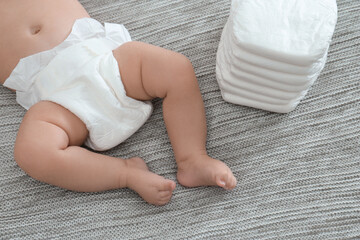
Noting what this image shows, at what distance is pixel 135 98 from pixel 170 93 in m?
0.09

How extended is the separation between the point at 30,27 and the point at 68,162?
367 millimetres

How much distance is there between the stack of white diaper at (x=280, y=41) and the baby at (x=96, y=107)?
0.45 ft

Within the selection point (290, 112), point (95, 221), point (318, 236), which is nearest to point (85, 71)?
point (95, 221)

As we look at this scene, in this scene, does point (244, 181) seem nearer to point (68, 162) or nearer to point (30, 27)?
point (68, 162)

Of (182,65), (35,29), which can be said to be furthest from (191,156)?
(35,29)

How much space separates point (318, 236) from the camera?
0.80 metres

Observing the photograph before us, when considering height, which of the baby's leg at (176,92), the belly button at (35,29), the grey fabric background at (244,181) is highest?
the belly button at (35,29)

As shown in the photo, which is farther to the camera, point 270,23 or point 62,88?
point 62,88

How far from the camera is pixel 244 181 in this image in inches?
34.4

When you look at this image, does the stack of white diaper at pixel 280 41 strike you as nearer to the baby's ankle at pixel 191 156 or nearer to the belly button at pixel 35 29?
the baby's ankle at pixel 191 156

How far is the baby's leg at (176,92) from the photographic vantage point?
86 cm

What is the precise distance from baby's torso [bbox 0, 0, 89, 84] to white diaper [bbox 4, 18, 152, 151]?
3 centimetres

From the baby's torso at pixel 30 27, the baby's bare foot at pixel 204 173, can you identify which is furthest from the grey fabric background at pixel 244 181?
the baby's torso at pixel 30 27

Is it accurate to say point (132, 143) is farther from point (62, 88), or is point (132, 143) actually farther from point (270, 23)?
point (270, 23)
